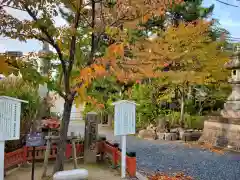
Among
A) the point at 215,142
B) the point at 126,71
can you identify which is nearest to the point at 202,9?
the point at 215,142

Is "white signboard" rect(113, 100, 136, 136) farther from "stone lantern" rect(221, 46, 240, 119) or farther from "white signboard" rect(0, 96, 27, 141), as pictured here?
"stone lantern" rect(221, 46, 240, 119)

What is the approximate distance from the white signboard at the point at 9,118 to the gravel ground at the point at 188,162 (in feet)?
10.6

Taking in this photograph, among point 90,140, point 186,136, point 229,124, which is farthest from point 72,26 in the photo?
point 186,136

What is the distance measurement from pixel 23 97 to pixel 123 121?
3440mm

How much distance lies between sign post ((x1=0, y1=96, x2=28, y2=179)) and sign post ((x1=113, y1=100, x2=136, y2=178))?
75.9 inches

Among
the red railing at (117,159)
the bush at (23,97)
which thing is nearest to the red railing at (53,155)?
the red railing at (117,159)

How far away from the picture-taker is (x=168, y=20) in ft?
51.3

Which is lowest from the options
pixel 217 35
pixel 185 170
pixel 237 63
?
pixel 185 170

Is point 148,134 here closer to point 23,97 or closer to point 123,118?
point 23,97

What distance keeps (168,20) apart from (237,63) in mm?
6599

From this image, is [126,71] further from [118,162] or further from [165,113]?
[165,113]

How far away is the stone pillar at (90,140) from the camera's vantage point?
6.78 metres

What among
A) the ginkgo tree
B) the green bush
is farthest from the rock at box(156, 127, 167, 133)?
the ginkgo tree

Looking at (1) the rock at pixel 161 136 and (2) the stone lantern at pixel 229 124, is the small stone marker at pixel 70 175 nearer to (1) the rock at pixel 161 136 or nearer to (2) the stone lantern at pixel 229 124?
(2) the stone lantern at pixel 229 124
